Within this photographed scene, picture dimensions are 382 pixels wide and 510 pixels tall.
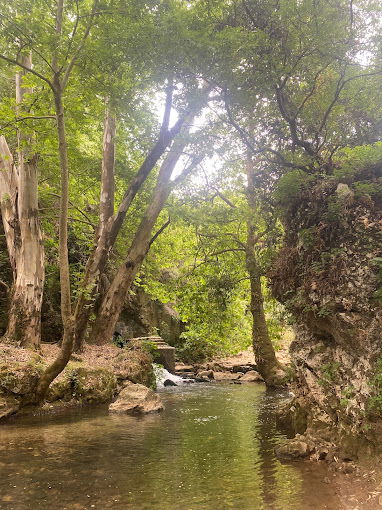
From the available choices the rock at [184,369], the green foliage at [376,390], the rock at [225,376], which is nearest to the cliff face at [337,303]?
the green foliage at [376,390]

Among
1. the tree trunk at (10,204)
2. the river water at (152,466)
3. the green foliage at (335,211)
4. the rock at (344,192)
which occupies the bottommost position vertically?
the river water at (152,466)

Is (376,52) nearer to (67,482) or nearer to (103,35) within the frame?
A: (103,35)

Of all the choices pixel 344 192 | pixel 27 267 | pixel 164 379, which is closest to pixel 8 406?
pixel 27 267

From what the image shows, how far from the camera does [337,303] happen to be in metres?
5.84

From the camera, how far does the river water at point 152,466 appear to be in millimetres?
4344

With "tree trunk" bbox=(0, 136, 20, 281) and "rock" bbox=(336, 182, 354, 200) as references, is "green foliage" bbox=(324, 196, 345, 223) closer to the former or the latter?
"rock" bbox=(336, 182, 354, 200)

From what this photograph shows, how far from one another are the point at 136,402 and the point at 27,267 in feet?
16.8

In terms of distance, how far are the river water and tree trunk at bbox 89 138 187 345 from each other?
4.59 m

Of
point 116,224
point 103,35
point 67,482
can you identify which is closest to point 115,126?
point 116,224

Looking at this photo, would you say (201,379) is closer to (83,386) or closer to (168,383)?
(168,383)

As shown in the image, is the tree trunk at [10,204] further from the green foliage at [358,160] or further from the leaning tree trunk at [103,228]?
the green foliage at [358,160]

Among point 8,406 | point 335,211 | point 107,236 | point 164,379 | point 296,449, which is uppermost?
point 107,236

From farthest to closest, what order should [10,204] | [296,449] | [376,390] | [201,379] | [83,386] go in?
[201,379], [10,204], [83,386], [296,449], [376,390]

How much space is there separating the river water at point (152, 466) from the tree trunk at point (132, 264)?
459cm
